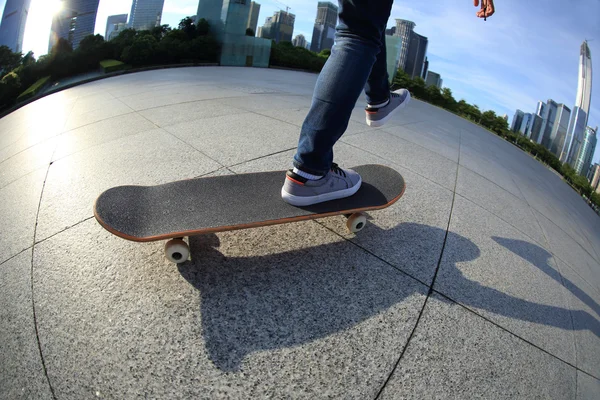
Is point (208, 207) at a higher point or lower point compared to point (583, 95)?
lower

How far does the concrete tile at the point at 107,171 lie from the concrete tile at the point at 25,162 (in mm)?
227

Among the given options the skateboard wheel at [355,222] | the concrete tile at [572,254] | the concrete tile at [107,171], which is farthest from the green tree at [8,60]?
the concrete tile at [572,254]

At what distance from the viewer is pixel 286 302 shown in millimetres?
1492

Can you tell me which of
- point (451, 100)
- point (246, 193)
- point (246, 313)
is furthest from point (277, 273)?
point (451, 100)

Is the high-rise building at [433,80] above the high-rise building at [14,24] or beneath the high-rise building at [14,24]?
above

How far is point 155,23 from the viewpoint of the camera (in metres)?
6.05

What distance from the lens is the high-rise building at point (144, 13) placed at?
5.38 meters

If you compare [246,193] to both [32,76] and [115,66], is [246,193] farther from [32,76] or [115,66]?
[115,66]

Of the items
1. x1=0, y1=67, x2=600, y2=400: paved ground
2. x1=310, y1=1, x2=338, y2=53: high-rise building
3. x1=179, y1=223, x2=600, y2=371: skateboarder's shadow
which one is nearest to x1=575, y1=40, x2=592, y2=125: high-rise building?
x1=0, y1=67, x2=600, y2=400: paved ground

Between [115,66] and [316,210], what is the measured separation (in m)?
6.32

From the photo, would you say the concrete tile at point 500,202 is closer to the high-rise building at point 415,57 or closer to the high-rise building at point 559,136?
the high-rise building at point 559,136

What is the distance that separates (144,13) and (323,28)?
57.2 ft

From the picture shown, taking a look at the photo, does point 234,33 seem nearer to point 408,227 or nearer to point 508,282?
point 408,227

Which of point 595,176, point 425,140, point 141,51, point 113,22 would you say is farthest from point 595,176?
point 141,51
